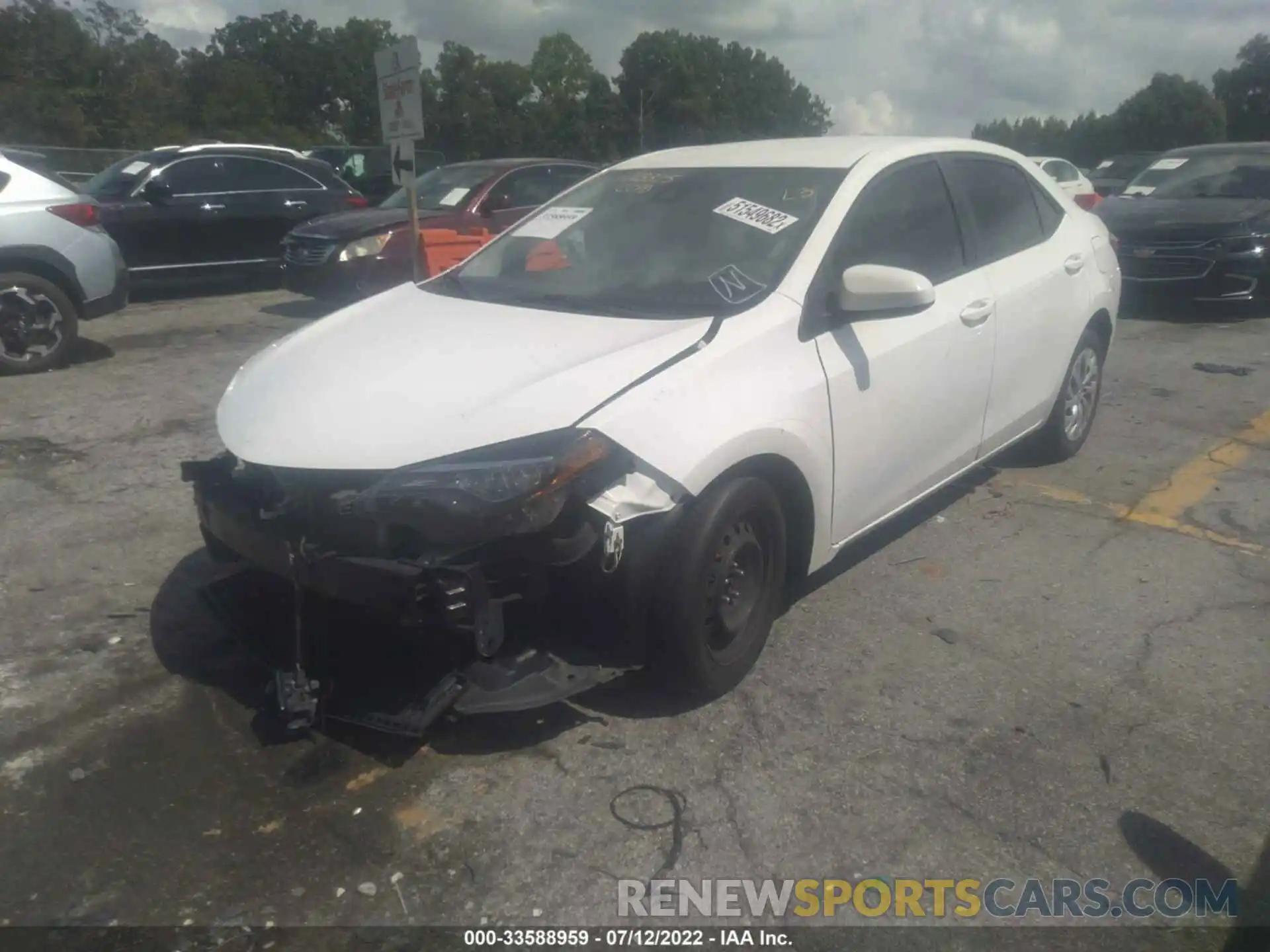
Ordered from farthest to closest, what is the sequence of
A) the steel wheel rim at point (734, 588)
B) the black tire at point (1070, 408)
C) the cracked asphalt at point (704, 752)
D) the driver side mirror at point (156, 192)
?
the driver side mirror at point (156, 192), the black tire at point (1070, 408), the steel wheel rim at point (734, 588), the cracked asphalt at point (704, 752)

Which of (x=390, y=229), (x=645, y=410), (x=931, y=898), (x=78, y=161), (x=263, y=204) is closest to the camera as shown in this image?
(x=931, y=898)

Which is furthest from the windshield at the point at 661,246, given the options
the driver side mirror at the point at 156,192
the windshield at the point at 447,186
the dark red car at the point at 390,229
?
the driver side mirror at the point at 156,192

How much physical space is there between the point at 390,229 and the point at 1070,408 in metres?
7.07

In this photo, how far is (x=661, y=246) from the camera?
3994 mm

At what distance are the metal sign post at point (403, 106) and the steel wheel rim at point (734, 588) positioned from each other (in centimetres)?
439

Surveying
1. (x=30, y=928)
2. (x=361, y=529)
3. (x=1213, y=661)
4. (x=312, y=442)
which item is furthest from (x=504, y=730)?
(x=1213, y=661)

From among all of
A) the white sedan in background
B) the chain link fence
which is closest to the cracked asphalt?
the white sedan in background

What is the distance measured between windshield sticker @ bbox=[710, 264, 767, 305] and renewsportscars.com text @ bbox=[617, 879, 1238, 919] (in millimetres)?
1851

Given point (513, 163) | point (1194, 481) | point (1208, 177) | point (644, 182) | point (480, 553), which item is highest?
point (644, 182)

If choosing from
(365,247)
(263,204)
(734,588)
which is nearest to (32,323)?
(365,247)

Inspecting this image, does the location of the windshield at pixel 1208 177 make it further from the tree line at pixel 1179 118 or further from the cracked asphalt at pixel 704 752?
the tree line at pixel 1179 118

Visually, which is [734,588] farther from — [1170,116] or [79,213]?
[1170,116]

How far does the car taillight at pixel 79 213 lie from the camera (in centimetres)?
803

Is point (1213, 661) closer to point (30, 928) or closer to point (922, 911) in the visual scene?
point (922, 911)
